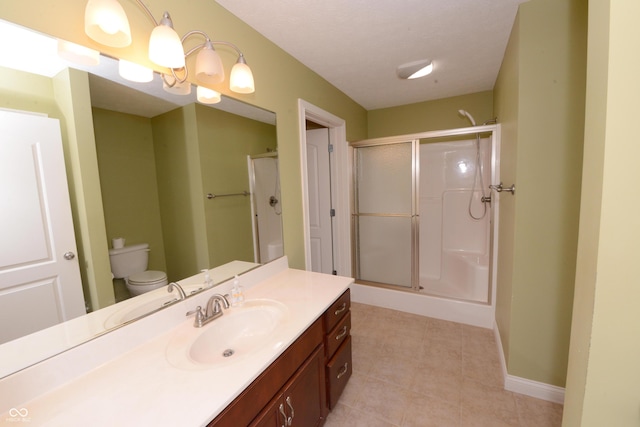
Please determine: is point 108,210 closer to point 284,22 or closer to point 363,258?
point 284,22

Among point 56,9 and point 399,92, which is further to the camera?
point 399,92

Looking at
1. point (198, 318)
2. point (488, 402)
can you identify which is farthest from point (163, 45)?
point (488, 402)

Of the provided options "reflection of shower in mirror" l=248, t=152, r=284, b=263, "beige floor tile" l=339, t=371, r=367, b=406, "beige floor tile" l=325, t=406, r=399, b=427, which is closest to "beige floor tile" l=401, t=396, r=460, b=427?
"beige floor tile" l=325, t=406, r=399, b=427

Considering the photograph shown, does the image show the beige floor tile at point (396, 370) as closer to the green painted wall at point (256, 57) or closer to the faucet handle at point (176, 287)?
the green painted wall at point (256, 57)

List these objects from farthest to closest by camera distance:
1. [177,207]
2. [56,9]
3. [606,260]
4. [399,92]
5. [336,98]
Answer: [399,92] → [336,98] → [177,207] → [56,9] → [606,260]

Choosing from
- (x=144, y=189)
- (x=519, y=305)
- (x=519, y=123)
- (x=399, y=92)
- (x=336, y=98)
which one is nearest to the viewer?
(x=144, y=189)

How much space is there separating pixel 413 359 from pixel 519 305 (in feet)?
2.74

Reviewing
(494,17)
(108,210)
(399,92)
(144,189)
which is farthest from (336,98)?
(108,210)

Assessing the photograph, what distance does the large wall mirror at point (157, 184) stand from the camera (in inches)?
33.0

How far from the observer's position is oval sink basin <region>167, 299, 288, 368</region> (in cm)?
96

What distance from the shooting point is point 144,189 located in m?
1.10

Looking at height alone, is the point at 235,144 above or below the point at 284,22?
below

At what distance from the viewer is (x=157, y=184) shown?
1142mm

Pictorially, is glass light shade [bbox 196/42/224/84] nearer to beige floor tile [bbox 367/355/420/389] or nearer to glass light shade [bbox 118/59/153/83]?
glass light shade [bbox 118/59/153/83]
